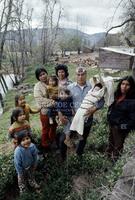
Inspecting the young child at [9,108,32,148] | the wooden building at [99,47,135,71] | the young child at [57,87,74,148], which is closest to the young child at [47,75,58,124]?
the young child at [57,87,74,148]

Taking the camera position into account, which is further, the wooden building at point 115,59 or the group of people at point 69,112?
the wooden building at point 115,59

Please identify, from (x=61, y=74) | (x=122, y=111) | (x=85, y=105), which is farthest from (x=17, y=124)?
(x=122, y=111)

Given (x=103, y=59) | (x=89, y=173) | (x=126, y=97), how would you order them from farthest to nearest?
(x=103, y=59)
(x=89, y=173)
(x=126, y=97)

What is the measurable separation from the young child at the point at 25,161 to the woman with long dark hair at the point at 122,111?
4.54ft

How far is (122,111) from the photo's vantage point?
17.6 ft

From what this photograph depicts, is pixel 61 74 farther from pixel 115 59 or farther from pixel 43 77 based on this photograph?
pixel 115 59

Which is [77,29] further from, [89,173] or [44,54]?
[89,173]

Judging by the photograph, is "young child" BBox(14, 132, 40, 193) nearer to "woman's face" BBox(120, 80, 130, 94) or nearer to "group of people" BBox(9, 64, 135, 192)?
"group of people" BBox(9, 64, 135, 192)

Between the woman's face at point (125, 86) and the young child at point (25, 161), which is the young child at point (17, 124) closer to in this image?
the young child at point (25, 161)

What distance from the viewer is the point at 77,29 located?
219ft

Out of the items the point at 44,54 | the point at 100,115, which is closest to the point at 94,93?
the point at 100,115

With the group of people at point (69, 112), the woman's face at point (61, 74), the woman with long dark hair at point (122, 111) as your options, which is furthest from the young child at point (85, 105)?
the woman's face at point (61, 74)

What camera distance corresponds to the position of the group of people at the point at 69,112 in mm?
5398

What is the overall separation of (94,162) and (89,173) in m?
0.22
